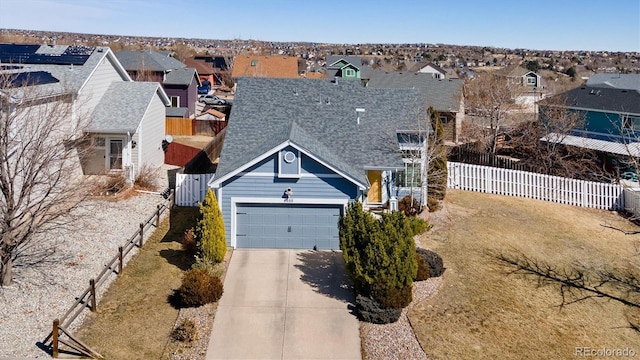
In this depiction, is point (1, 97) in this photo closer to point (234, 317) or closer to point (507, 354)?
point (234, 317)

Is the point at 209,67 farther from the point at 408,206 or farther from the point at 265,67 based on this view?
the point at 408,206

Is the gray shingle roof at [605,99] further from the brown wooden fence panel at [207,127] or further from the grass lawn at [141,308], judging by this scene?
Answer: the grass lawn at [141,308]

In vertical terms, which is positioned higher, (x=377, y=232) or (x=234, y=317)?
(x=377, y=232)

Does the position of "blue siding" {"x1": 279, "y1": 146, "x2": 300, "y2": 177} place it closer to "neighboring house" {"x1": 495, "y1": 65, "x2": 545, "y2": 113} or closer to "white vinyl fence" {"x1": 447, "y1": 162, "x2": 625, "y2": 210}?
"white vinyl fence" {"x1": 447, "y1": 162, "x2": 625, "y2": 210}

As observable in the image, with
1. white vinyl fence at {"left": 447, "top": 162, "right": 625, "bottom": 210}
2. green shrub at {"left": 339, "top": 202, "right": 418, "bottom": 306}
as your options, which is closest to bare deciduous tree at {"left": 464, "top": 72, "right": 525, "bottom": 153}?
white vinyl fence at {"left": 447, "top": 162, "right": 625, "bottom": 210}

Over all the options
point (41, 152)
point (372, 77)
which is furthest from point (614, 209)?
point (372, 77)

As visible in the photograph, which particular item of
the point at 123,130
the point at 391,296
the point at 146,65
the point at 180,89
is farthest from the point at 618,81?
the point at 391,296
